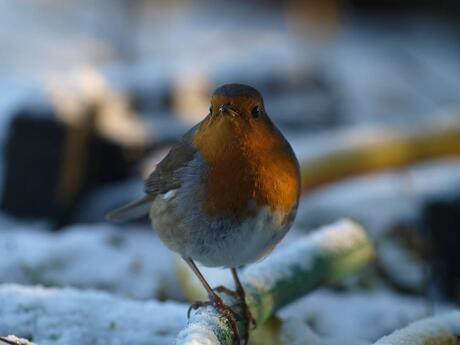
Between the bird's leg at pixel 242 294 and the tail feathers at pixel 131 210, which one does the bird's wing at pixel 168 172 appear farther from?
the bird's leg at pixel 242 294

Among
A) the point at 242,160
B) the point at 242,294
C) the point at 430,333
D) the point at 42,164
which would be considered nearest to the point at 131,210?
the point at 242,294

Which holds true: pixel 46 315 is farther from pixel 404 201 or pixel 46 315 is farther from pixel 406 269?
pixel 404 201

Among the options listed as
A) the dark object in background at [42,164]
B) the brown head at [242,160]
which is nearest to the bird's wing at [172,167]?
the brown head at [242,160]

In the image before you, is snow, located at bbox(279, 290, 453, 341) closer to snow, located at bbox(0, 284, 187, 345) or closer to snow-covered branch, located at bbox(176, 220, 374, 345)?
snow-covered branch, located at bbox(176, 220, 374, 345)

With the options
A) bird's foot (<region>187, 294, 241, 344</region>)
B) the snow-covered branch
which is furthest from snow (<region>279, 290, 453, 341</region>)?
bird's foot (<region>187, 294, 241, 344</region>)

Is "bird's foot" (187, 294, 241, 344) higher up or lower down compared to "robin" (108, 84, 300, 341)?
lower down

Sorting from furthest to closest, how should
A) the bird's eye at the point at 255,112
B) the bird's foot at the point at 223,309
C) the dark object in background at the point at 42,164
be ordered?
the dark object in background at the point at 42,164 < the bird's eye at the point at 255,112 < the bird's foot at the point at 223,309
